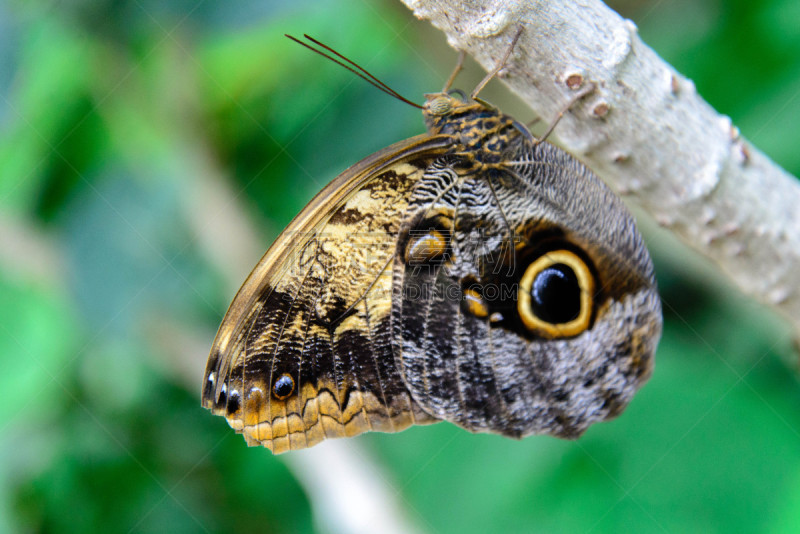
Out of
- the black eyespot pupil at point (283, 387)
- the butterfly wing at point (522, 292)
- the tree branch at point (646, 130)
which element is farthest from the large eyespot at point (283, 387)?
the tree branch at point (646, 130)

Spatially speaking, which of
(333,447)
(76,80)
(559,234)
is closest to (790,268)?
(559,234)

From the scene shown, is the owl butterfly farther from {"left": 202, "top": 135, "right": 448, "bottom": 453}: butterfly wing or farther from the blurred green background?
the blurred green background

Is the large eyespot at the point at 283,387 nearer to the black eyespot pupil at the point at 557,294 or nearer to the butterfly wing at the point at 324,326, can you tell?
the butterfly wing at the point at 324,326

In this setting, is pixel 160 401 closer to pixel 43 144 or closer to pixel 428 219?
pixel 43 144

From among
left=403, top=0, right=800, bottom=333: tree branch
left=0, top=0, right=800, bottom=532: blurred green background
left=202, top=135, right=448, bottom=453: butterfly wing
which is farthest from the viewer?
left=0, top=0, right=800, bottom=532: blurred green background

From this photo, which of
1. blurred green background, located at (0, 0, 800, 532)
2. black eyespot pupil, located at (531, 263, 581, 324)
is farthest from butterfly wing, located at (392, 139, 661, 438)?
blurred green background, located at (0, 0, 800, 532)

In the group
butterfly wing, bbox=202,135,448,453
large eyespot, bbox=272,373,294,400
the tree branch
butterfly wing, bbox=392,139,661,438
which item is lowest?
large eyespot, bbox=272,373,294,400
